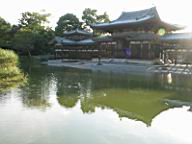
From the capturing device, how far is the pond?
9.39 meters

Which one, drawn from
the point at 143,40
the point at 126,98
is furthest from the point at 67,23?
the point at 126,98

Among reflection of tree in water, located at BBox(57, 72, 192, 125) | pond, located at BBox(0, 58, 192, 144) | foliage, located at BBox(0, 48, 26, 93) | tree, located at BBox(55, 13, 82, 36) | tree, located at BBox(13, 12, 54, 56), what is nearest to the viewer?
pond, located at BBox(0, 58, 192, 144)

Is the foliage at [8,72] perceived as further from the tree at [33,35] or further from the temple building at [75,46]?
the tree at [33,35]

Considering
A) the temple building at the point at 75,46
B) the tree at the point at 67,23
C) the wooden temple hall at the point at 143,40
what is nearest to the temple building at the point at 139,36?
the wooden temple hall at the point at 143,40

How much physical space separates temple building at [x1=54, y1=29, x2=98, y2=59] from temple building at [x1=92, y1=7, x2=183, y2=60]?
557 centimetres

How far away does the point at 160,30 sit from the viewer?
41406 millimetres

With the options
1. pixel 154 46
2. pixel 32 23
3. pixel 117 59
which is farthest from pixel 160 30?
pixel 32 23

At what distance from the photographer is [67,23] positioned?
251 ft

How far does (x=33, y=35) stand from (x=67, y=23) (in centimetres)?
1777

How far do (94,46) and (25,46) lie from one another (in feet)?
51.8

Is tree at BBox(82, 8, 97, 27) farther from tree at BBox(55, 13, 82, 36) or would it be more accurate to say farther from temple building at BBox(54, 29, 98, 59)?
temple building at BBox(54, 29, 98, 59)

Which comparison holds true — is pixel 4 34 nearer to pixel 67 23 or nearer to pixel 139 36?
pixel 67 23

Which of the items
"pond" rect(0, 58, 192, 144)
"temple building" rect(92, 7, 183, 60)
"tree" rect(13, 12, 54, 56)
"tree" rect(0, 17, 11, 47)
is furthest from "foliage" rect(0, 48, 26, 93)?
"tree" rect(0, 17, 11, 47)

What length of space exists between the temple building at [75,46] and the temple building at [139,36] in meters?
5.57
